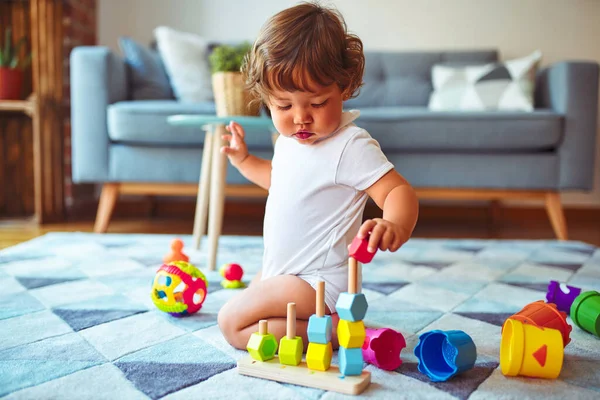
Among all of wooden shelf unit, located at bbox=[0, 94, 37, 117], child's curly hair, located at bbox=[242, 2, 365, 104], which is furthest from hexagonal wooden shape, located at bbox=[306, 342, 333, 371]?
wooden shelf unit, located at bbox=[0, 94, 37, 117]

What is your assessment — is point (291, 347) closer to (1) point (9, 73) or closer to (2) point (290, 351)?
(2) point (290, 351)

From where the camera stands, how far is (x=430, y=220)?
2.42 m

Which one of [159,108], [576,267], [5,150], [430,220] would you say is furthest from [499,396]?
[5,150]

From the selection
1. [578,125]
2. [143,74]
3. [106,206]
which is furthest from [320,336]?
[143,74]

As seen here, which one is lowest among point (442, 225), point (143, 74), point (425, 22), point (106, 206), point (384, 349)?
point (442, 225)

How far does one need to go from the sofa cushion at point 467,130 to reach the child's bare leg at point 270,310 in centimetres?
110

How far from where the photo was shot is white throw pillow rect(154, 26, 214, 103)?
6.92ft

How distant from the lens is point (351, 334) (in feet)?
1.88

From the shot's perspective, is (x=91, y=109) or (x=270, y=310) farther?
(x=91, y=109)

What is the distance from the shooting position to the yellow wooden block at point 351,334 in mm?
574

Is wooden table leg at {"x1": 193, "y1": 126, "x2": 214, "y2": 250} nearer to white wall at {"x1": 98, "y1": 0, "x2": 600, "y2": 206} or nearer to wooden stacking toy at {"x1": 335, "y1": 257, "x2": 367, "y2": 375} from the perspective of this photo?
wooden stacking toy at {"x1": 335, "y1": 257, "x2": 367, "y2": 375}

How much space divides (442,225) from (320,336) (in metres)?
1.78

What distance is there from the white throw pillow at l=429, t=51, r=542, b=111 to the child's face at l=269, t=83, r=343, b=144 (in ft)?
4.62

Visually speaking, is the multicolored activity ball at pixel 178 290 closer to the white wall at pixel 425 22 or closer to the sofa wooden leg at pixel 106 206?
the sofa wooden leg at pixel 106 206
